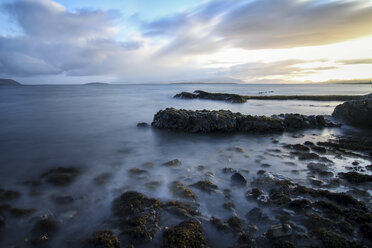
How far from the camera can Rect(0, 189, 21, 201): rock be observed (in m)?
5.99

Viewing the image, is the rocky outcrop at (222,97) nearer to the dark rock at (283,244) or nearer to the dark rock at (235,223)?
the dark rock at (235,223)

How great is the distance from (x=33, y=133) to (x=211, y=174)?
1381 cm

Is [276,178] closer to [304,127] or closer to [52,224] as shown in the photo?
[52,224]

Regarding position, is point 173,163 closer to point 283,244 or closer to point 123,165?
point 123,165

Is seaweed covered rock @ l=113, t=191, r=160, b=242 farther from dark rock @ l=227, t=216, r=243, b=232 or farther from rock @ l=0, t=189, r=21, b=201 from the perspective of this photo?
rock @ l=0, t=189, r=21, b=201

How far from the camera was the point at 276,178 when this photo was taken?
22.8ft

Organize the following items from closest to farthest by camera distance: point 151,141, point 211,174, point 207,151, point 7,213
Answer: point 7,213 < point 211,174 < point 207,151 < point 151,141

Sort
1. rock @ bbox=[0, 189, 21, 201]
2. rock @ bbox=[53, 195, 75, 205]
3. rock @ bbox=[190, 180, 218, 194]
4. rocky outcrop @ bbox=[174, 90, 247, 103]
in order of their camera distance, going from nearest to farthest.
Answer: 1. rock @ bbox=[53, 195, 75, 205]
2. rock @ bbox=[0, 189, 21, 201]
3. rock @ bbox=[190, 180, 218, 194]
4. rocky outcrop @ bbox=[174, 90, 247, 103]

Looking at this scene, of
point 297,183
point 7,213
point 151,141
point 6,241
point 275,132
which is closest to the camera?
point 6,241

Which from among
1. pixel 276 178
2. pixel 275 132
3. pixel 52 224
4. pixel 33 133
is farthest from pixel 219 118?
pixel 33 133

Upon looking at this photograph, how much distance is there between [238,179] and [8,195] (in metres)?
7.47

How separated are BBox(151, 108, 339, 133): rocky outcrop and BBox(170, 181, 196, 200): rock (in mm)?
7460

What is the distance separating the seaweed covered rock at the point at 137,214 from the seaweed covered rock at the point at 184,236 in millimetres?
394

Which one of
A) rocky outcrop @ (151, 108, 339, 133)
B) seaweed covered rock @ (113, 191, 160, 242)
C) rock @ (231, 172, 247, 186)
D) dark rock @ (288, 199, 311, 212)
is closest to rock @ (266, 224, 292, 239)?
dark rock @ (288, 199, 311, 212)
